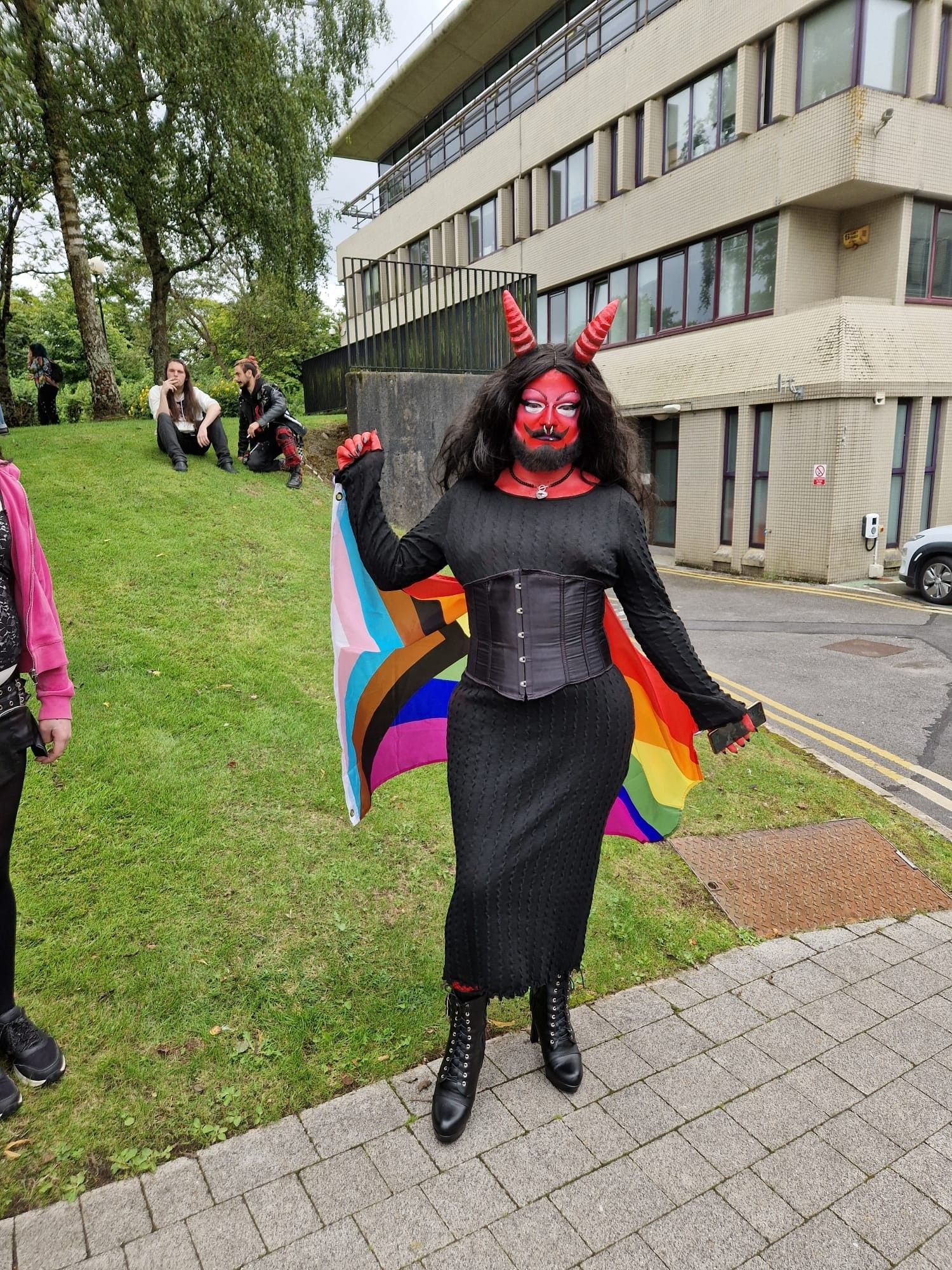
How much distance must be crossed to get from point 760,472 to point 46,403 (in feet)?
45.4

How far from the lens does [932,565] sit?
12.5 m

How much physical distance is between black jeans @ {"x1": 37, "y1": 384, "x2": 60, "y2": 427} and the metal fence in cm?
599

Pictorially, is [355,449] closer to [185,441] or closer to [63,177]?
[185,441]

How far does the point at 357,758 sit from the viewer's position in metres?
3.35

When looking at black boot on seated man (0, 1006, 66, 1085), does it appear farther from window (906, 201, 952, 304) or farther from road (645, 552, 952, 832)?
window (906, 201, 952, 304)

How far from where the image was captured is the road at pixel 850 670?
638 centimetres

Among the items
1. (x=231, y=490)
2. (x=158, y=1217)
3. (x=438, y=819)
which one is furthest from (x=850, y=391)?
(x=158, y=1217)

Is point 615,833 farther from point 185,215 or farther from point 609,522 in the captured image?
point 185,215

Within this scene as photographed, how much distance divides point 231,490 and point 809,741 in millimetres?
6413

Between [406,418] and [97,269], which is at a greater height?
[97,269]

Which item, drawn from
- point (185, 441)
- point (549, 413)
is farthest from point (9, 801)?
point (185, 441)

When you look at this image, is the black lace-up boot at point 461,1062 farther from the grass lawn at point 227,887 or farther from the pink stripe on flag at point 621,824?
the pink stripe on flag at point 621,824

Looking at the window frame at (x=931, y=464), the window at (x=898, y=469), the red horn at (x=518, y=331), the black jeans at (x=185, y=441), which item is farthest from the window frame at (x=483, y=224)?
the red horn at (x=518, y=331)

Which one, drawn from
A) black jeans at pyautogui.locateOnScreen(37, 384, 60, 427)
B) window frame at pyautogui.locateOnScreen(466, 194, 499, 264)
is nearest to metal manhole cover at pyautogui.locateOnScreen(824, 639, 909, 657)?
black jeans at pyautogui.locateOnScreen(37, 384, 60, 427)
